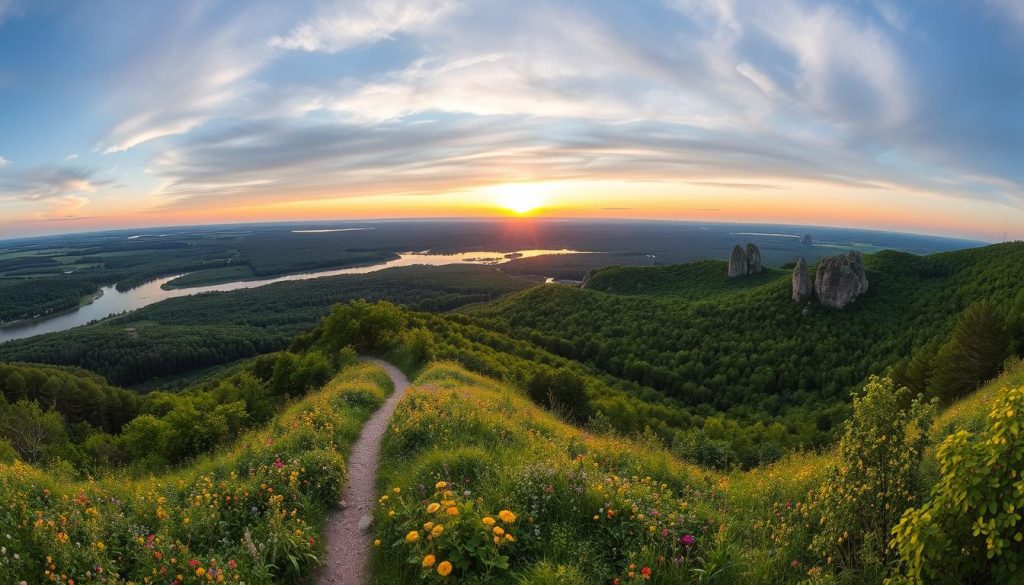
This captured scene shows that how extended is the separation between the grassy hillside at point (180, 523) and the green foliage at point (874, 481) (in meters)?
7.00

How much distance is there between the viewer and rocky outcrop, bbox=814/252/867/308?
50.3 m

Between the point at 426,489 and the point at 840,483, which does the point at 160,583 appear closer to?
the point at 426,489

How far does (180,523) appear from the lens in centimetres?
664

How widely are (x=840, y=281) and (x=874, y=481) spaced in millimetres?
55154

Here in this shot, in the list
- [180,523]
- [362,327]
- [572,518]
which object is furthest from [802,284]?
[180,523]

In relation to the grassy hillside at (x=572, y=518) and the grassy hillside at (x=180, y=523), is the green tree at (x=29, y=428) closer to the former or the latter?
the grassy hillside at (x=180, y=523)

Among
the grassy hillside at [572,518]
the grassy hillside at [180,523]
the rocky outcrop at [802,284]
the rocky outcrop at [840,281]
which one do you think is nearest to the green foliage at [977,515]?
the grassy hillside at [572,518]

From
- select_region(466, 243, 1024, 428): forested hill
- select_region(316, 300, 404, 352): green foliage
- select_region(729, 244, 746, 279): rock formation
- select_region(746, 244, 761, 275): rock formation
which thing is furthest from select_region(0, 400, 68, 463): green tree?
select_region(746, 244, 761, 275): rock formation

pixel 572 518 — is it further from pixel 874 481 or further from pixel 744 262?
pixel 744 262

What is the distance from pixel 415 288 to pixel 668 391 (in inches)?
5416

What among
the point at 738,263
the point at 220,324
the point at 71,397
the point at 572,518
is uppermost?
the point at 738,263

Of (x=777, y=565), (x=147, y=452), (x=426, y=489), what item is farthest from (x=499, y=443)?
(x=147, y=452)

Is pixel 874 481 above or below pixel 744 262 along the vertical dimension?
below

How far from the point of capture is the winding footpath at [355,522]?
21.1 feet
